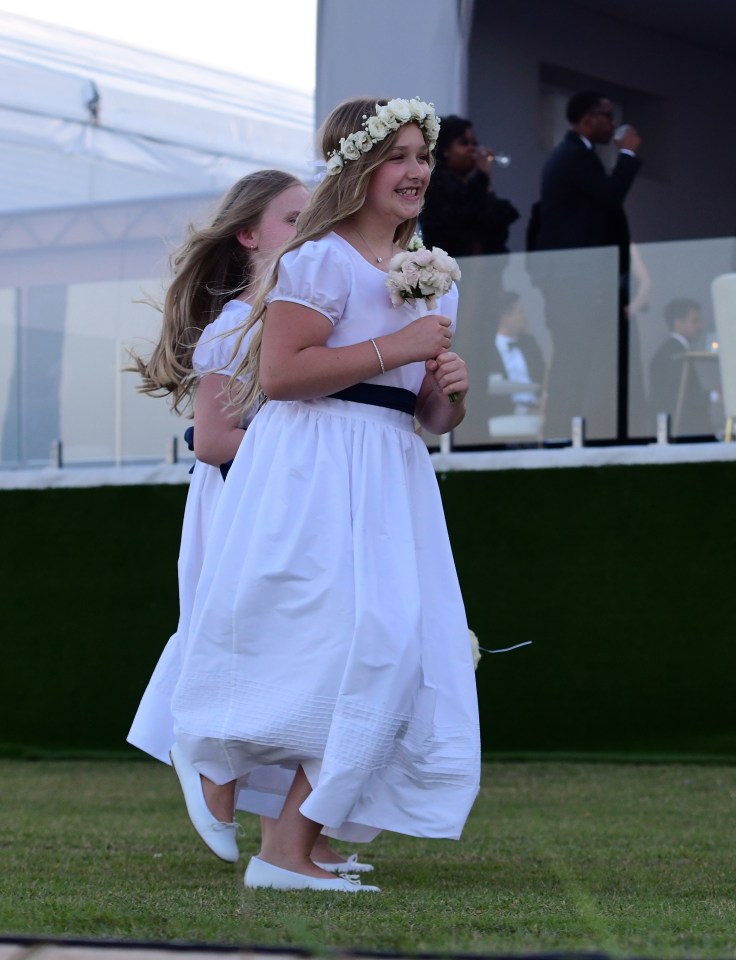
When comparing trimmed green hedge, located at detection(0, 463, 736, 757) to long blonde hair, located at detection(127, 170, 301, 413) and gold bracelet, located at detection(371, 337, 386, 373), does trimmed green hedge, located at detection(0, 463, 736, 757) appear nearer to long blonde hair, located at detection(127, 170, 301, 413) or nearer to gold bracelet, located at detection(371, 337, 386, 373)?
long blonde hair, located at detection(127, 170, 301, 413)

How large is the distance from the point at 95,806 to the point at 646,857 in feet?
6.82

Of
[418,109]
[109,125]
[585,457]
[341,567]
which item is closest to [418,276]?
[418,109]

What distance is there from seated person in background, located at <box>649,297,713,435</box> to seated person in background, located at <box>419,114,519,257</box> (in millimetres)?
927

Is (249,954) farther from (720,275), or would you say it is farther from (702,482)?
(720,275)

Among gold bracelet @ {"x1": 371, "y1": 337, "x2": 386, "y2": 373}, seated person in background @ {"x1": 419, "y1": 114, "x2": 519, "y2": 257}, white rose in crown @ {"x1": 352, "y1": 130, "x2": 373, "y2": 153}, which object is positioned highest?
seated person in background @ {"x1": 419, "y1": 114, "x2": 519, "y2": 257}

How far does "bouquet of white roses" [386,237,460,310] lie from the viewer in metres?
2.92

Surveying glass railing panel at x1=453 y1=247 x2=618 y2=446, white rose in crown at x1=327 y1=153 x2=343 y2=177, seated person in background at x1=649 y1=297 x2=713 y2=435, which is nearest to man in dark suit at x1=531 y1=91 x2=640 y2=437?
A: glass railing panel at x1=453 y1=247 x2=618 y2=446

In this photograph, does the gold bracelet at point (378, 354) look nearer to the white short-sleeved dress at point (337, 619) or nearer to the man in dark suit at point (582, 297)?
the white short-sleeved dress at point (337, 619)

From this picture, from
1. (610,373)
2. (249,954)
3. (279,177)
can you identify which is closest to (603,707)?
(610,373)

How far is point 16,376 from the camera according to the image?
702cm

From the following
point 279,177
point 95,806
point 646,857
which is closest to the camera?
point 646,857

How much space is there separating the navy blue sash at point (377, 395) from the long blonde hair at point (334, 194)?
240 mm

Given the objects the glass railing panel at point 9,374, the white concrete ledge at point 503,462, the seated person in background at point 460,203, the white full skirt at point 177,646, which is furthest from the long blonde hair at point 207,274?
the glass railing panel at point 9,374

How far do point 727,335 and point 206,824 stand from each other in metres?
3.62
